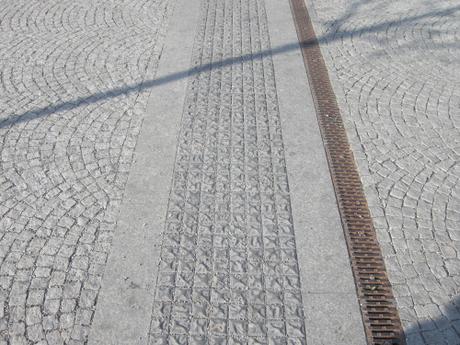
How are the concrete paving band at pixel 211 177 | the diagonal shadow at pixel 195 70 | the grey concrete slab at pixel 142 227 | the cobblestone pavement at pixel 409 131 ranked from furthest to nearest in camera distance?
the diagonal shadow at pixel 195 70 → the cobblestone pavement at pixel 409 131 → the concrete paving band at pixel 211 177 → the grey concrete slab at pixel 142 227

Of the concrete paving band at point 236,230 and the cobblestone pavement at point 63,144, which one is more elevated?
the cobblestone pavement at point 63,144

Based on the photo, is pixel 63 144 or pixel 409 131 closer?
pixel 63 144

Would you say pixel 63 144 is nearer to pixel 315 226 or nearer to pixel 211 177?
pixel 211 177

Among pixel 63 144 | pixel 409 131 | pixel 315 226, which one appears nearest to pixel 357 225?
pixel 315 226

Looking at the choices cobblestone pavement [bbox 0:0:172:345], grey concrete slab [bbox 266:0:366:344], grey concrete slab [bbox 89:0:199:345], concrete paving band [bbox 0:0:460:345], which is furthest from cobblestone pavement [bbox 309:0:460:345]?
cobblestone pavement [bbox 0:0:172:345]

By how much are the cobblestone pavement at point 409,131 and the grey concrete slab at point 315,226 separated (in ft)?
1.39

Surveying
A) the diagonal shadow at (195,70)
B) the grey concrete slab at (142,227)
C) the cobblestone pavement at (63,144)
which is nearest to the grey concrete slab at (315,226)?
the diagonal shadow at (195,70)

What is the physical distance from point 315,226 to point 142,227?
1711mm

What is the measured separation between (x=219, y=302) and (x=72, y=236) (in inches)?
62.9

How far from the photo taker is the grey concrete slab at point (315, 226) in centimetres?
445

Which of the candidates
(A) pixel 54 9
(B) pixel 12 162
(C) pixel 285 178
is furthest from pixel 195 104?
(A) pixel 54 9

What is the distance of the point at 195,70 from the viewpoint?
25.6ft

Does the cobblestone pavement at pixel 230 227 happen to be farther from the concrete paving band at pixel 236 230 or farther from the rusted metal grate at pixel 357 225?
the rusted metal grate at pixel 357 225

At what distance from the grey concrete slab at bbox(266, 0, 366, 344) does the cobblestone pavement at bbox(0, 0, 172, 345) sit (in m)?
1.85
